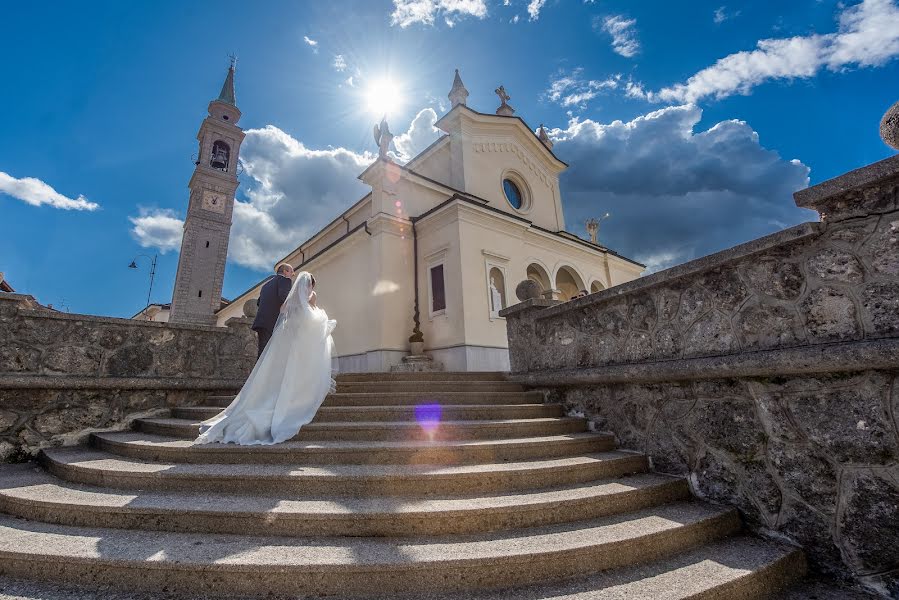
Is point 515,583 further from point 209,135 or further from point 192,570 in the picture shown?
point 209,135

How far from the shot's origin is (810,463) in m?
2.84

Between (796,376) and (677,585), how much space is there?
1.92 m

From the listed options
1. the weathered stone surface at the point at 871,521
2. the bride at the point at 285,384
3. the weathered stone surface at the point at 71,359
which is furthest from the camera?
the weathered stone surface at the point at 71,359

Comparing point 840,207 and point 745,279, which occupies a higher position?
point 840,207

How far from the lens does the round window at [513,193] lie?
52.3 feet

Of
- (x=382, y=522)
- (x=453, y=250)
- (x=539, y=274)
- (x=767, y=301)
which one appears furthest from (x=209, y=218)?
(x=767, y=301)

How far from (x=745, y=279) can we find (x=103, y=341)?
25.9ft

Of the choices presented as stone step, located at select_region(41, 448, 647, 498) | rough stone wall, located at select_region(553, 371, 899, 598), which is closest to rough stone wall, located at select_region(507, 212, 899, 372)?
rough stone wall, located at select_region(553, 371, 899, 598)

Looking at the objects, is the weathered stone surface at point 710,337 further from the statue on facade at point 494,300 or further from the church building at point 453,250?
the statue on facade at point 494,300

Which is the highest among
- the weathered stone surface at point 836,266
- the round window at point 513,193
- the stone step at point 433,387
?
the round window at point 513,193

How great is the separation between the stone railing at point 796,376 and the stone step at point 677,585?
416 millimetres

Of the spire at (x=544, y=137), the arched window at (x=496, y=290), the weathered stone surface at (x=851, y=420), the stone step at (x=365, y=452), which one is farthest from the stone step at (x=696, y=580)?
the spire at (x=544, y=137)

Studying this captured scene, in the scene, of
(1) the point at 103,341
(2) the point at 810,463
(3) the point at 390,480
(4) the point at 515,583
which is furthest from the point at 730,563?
(1) the point at 103,341

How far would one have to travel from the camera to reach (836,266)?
2766 mm
